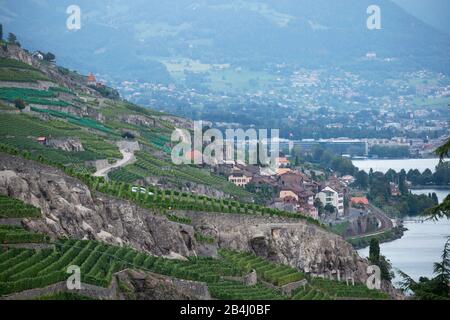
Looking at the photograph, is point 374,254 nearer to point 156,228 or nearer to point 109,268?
Result: point 156,228

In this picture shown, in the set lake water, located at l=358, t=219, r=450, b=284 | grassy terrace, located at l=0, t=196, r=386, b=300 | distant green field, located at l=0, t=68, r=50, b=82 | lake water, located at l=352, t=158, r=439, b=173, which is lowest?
lake water, located at l=358, t=219, r=450, b=284

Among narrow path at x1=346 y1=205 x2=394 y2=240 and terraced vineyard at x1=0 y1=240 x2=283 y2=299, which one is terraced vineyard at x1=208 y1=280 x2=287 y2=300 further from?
narrow path at x1=346 y1=205 x2=394 y2=240

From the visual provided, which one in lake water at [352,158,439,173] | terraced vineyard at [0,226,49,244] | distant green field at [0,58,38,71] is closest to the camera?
terraced vineyard at [0,226,49,244]

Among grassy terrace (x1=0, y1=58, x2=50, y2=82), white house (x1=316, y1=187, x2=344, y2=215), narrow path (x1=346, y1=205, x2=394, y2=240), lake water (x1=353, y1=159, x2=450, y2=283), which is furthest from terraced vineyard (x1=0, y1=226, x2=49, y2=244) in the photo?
white house (x1=316, y1=187, x2=344, y2=215)

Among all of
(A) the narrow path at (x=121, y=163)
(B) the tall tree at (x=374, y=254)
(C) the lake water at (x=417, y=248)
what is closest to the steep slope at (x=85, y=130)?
(A) the narrow path at (x=121, y=163)

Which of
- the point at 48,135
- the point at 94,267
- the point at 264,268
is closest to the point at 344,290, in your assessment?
the point at 264,268

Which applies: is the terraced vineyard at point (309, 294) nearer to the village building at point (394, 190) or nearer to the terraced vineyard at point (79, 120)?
the terraced vineyard at point (79, 120)
